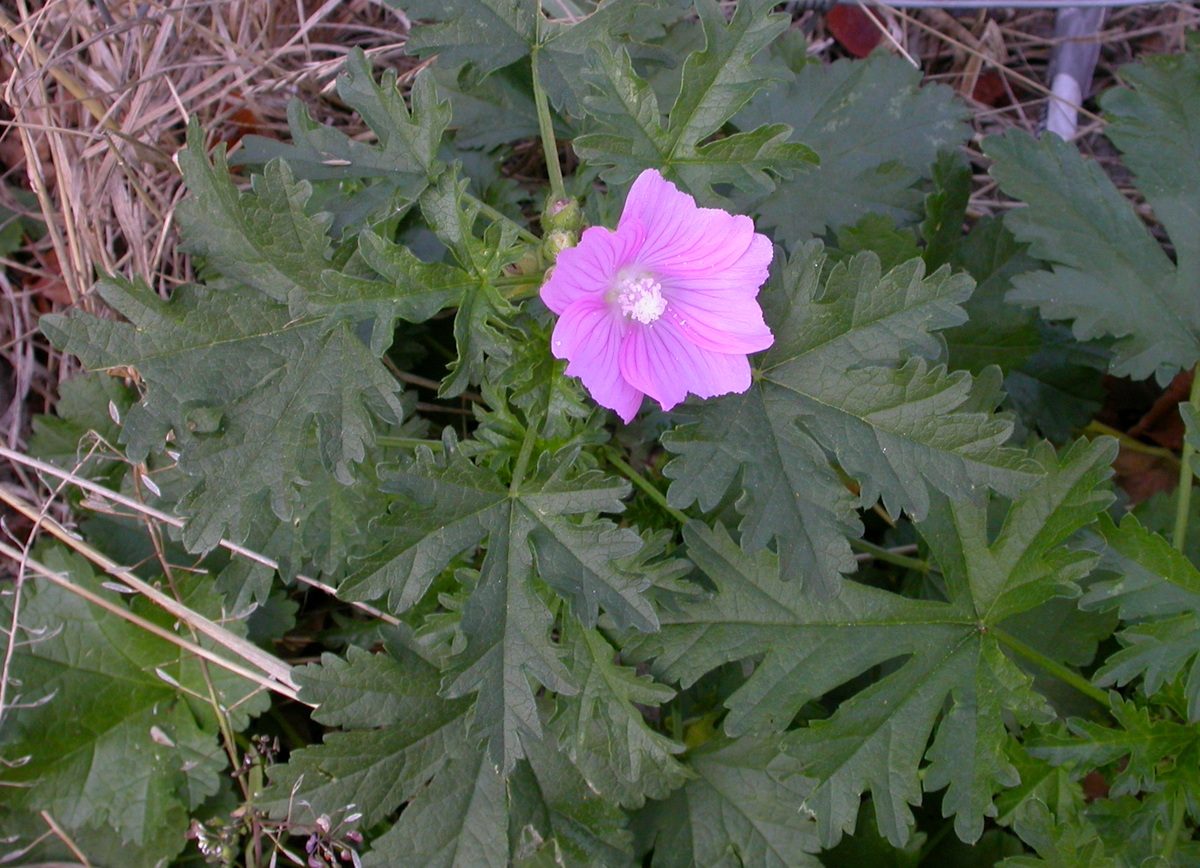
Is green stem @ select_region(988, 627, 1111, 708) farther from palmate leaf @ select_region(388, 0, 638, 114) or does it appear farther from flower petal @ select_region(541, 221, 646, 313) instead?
palmate leaf @ select_region(388, 0, 638, 114)

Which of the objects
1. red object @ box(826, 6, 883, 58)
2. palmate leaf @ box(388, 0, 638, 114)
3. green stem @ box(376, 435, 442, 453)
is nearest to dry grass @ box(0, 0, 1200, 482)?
red object @ box(826, 6, 883, 58)

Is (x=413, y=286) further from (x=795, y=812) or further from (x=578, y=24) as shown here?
(x=795, y=812)

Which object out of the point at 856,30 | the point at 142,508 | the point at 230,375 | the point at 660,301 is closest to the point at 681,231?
the point at 660,301

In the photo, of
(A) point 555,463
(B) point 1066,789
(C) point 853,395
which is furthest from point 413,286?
(B) point 1066,789

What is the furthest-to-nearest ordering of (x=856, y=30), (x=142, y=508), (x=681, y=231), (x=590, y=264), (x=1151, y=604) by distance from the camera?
1. (x=856, y=30)
2. (x=142, y=508)
3. (x=1151, y=604)
4. (x=681, y=231)
5. (x=590, y=264)

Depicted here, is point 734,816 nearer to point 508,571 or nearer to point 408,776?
point 408,776

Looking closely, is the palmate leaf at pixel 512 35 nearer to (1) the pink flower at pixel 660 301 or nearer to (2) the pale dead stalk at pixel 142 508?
(1) the pink flower at pixel 660 301
